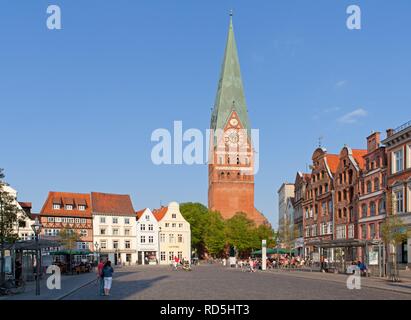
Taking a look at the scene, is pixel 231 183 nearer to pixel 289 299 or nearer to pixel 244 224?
pixel 244 224

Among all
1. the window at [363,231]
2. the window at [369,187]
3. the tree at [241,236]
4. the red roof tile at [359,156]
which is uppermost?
the red roof tile at [359,156]

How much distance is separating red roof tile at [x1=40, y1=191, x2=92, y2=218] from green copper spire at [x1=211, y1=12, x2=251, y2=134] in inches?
2134

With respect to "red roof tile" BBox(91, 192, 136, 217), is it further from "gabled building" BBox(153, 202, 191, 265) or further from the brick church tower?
the brick church tower

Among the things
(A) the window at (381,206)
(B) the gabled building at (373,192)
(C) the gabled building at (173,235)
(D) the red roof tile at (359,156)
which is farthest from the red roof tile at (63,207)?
(A) the window at (381,206)

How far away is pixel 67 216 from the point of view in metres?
97.9

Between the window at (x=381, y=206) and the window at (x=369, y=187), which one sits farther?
the window at (x=369, y=187)

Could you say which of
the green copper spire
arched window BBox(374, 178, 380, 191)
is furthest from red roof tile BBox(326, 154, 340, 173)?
the green copper spire

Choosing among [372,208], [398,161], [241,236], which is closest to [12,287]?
[398,161]

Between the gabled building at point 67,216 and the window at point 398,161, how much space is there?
56914 millimetres

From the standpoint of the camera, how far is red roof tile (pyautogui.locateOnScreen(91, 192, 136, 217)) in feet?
334

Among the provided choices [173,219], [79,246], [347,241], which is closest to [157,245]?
[173,219]

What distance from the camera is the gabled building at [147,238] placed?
342ft

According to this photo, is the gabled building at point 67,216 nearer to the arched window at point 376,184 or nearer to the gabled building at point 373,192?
the gabled building at point 373,192

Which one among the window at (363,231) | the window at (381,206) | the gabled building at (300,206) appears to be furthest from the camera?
the gabled building at (300,206)
